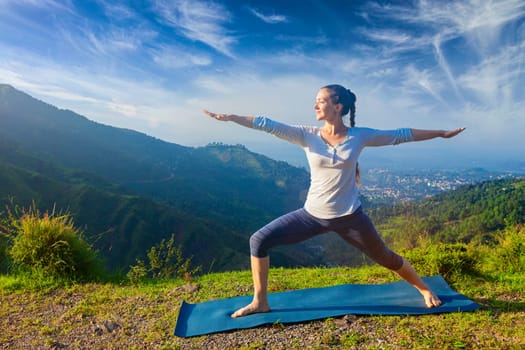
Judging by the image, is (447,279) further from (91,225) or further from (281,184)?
(281,184)

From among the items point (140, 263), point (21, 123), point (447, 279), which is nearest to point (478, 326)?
point (447, 279)

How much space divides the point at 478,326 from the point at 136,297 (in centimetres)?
389

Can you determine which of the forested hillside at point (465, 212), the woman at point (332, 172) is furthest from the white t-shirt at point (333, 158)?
the forested hillside at point (465, 212)

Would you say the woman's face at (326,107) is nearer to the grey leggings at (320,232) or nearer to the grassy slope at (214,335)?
the grey leggings at (320,232)

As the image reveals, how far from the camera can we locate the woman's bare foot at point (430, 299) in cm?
361

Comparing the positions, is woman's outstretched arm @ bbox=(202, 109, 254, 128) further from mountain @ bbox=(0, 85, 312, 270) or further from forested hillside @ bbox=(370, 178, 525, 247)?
forested hillside @ bbox=(370, 178, 525, 247)

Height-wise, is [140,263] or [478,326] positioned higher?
[478,326]

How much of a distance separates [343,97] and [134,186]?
102848 mm

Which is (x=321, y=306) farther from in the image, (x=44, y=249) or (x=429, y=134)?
(x=44, y=249)

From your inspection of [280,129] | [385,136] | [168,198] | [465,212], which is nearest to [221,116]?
[280,129]

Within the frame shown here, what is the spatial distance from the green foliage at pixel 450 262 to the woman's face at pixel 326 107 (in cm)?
286

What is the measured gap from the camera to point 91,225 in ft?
178

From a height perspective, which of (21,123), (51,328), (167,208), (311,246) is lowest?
(311,246)

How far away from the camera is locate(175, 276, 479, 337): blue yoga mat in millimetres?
3432
